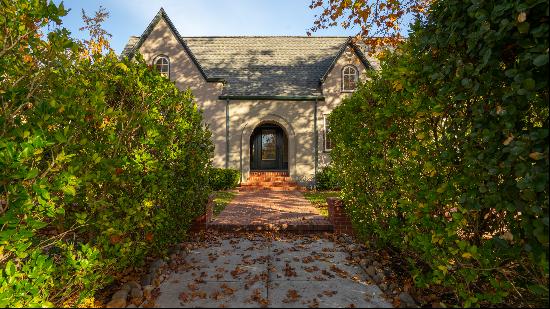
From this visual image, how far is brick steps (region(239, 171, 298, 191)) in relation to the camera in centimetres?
1711

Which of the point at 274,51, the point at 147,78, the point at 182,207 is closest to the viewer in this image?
the point at 147,78

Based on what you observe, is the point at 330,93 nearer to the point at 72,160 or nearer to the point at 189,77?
the point at 189,77

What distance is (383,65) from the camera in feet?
15.9

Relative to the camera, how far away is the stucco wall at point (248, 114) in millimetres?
17594

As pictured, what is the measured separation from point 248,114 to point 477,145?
609 inches

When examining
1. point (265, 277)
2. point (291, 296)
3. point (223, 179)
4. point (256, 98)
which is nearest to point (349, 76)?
point (256, 98)

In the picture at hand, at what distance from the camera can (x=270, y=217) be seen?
8.66 m

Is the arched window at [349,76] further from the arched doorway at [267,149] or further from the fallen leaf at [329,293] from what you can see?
the fallen leaf at [329,293]

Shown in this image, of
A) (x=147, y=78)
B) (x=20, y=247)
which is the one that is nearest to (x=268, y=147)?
(x=147, y=78)

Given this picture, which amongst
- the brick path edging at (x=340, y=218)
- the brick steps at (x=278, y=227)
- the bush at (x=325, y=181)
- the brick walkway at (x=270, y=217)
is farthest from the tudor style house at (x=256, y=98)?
the brick path edging at (x=340, y=218)

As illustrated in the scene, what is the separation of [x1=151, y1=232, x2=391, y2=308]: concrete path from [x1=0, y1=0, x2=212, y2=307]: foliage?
0.75 meters

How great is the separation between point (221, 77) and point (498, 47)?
56.0 ft

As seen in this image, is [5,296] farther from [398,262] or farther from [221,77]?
[221,77]

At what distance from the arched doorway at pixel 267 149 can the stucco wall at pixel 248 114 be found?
11.0 ft
